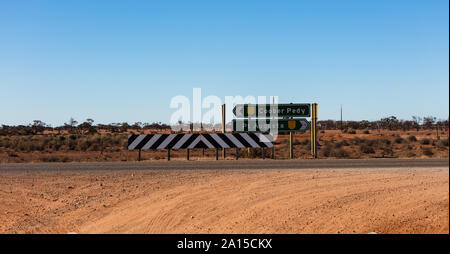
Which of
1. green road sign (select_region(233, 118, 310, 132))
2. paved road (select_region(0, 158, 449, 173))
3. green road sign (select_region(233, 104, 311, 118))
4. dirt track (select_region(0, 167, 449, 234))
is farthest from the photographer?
green road sign (select_region(233, 104, 311, 118))

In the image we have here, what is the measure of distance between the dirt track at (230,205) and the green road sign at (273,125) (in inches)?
448

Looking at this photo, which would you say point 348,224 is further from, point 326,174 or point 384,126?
point 384,126

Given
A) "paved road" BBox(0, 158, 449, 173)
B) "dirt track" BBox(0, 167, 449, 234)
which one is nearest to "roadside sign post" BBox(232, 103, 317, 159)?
"paved road" BBox(0, 158, 449, 173)

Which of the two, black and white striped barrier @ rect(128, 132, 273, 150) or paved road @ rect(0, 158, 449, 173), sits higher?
black and white striped barrier @ rect(128, 132, 273, 150)

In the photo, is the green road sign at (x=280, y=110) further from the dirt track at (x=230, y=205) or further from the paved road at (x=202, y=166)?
the dirt track at (x=230, y=205)

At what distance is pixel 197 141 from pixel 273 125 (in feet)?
15.5

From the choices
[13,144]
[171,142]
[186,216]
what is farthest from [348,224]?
[13,144]

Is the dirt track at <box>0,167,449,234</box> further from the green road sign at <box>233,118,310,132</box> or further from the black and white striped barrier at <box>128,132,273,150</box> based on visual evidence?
the green road sign at <box>233,118,310,132</box>

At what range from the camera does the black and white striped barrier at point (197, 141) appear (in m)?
21.2

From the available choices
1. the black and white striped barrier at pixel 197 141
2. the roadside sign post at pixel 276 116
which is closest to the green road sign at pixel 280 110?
the roadside sign post at pixel 276 116

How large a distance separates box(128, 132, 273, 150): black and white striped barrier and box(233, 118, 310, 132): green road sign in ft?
4.98

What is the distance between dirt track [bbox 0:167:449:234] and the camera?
753cm

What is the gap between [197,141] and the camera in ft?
70.9
